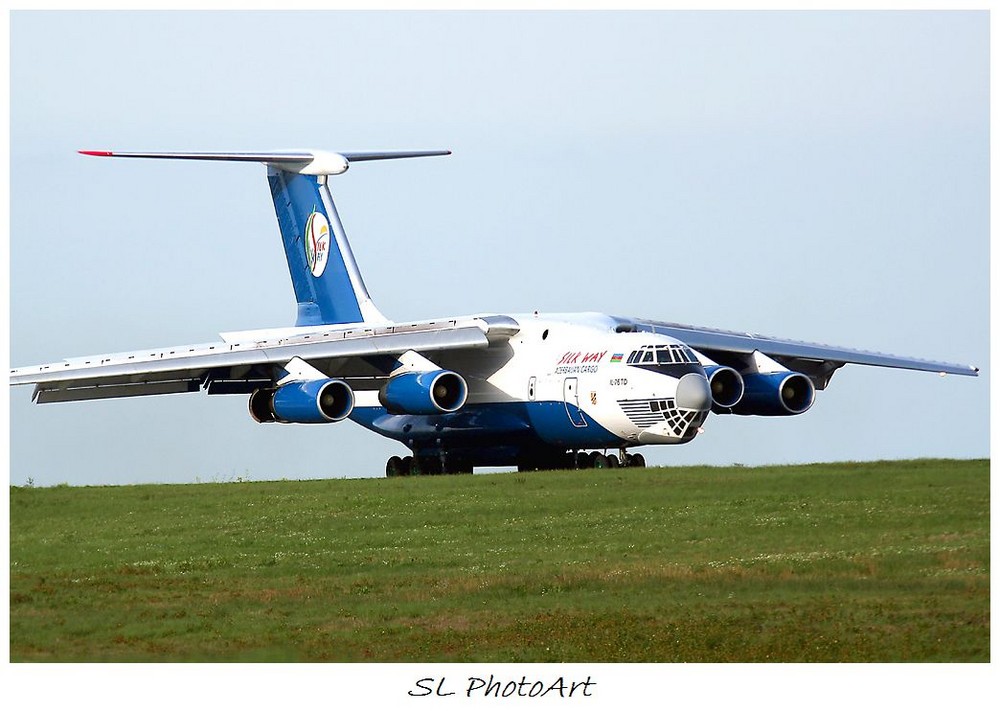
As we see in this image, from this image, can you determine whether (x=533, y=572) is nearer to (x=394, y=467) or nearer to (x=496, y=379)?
(x=496, y=379)

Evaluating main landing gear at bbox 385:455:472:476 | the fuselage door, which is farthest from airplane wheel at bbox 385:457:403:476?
the fuselage door

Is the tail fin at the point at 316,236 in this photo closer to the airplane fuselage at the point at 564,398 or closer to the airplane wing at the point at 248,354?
the airplane fuselage at the point at 564,398

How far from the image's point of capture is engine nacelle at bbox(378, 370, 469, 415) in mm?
27359

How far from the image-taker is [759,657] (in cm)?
1414

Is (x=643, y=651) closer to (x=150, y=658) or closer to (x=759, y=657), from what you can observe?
(x=759, y=657)

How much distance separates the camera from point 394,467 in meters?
30.9

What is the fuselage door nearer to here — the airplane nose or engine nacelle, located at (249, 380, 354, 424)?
the airplane nose

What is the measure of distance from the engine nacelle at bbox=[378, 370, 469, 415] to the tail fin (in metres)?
5.25

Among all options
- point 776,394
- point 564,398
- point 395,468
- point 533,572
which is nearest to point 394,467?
point 395,468

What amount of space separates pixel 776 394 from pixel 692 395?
3.70 metres

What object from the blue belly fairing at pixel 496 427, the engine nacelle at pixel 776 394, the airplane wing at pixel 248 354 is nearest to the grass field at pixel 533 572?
the blue belly fairing at pixel 496 427

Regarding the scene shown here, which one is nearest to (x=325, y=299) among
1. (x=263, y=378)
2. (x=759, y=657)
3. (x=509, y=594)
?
(x=263, y=378)

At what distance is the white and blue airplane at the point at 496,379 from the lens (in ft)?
87.0

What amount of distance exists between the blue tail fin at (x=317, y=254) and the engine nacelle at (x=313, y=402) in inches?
209
